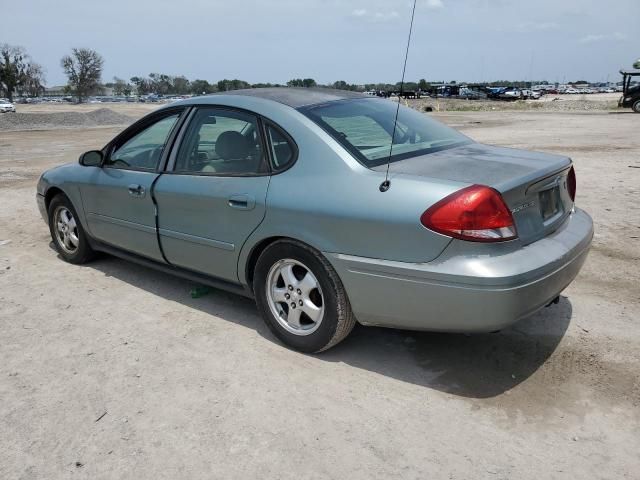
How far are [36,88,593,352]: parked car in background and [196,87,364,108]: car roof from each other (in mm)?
22

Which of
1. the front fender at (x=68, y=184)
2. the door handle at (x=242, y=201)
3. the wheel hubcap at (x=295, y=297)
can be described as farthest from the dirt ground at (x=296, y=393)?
the door handle at (x=242, y=201)

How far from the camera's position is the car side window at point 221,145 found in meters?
3.69

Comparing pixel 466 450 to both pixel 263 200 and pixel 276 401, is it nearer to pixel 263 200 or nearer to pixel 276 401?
pixel 276 401

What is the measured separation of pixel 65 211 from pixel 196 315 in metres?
2.07

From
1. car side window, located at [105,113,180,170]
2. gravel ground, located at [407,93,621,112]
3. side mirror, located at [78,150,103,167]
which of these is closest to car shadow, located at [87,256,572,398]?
car side window, located at [105,113,180,170]

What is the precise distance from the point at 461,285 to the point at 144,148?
9.56 ft

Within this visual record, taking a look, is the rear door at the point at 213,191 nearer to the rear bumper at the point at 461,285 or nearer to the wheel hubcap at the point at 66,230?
the rear bumper at the point at 461,285

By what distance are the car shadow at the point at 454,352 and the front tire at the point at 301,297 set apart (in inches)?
7.4

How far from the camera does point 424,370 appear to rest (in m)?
3.33

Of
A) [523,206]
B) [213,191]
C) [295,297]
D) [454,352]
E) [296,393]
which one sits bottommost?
[296,393]

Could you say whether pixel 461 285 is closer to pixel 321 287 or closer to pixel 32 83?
pixel 321 287

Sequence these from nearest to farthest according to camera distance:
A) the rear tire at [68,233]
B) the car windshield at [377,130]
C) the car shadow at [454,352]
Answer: the car shadow at [454,352], the car windshield at [377,130], the rear tire at [68,233]

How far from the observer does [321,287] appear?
129 inches

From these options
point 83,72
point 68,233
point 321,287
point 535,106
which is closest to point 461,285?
point 321,287
